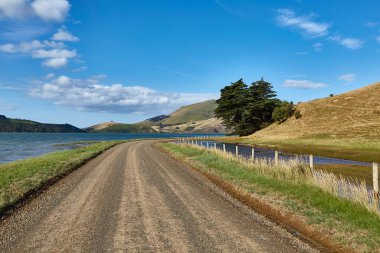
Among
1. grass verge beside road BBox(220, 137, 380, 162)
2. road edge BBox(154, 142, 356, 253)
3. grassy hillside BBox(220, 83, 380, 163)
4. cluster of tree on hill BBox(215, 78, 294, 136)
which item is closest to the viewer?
road edge BBox(154, 142, 356, 253)

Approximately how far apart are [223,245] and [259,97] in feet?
281

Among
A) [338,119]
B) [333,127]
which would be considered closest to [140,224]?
[333,127]

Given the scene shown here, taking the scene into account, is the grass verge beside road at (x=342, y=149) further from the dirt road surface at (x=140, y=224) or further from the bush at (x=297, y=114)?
the dirt road surface at (x=140, y=224)

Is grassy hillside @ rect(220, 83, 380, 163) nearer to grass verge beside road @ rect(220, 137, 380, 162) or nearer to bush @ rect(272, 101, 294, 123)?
grass verge beside road @ rect(220, 137, 380, 162)

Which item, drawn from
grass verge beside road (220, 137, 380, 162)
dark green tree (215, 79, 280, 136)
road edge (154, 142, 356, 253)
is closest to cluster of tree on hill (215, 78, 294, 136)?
dark green tree (215, 79, 280, 136)

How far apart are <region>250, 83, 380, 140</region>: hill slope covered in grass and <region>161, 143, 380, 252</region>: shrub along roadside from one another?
40.0 m

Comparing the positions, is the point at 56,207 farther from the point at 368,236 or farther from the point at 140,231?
the point at 368,236

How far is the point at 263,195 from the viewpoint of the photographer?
13.6m

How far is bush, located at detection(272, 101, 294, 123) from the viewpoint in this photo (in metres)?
82.4

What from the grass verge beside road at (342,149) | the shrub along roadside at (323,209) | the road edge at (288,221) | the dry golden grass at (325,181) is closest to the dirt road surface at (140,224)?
the road edge at (288,221)

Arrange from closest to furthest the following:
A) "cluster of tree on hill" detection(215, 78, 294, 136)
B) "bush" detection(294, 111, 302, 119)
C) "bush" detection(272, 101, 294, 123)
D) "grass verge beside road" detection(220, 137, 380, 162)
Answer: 1. "grass verge beside road" detection(220, 137, 380, 162)
2. "bush" detection(294, 111, 302, 119)
3. "bush" detection(272, 101, 294, 123)
4. "cluster of tree on hill" detection(215, 78, 294, 136)

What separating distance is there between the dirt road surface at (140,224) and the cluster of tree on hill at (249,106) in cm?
7402

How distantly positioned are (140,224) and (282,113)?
253 ft

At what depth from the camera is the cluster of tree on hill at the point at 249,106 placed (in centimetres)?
8725
